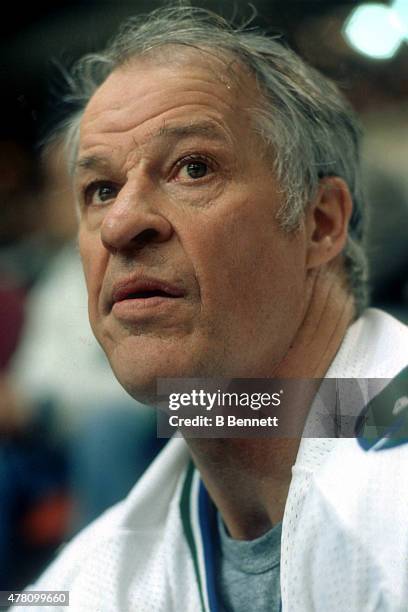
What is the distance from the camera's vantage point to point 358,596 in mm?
1060

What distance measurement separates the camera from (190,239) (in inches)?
46.6

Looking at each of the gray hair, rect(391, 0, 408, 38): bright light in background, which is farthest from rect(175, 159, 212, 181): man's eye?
rect(391, 0, 408, 38): bright light in background

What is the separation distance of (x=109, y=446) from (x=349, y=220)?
548mm

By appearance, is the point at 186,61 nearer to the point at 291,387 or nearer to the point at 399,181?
the point at 399,181

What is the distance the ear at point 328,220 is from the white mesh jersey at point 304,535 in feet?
0.40

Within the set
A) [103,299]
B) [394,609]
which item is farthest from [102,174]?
[394,609]

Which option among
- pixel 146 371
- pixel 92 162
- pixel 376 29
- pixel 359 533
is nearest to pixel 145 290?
pixel 146 371

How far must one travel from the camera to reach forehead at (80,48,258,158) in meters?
1.22

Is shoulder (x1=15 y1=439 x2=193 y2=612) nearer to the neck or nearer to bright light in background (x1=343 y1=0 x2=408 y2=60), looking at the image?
the neck

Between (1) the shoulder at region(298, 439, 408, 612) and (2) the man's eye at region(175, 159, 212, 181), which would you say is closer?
(1) the shoulder at region(298, 439, 408, 612)

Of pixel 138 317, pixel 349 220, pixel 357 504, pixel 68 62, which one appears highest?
pixel 68 62

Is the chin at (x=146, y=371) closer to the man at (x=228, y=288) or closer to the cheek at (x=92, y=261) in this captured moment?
the man at (x=228, y=288)

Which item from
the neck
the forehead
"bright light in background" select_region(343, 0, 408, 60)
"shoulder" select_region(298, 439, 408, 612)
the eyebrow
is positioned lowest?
"shoulder" select_region(298, 439, 408, 612)

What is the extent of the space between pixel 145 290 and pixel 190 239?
10 cm
